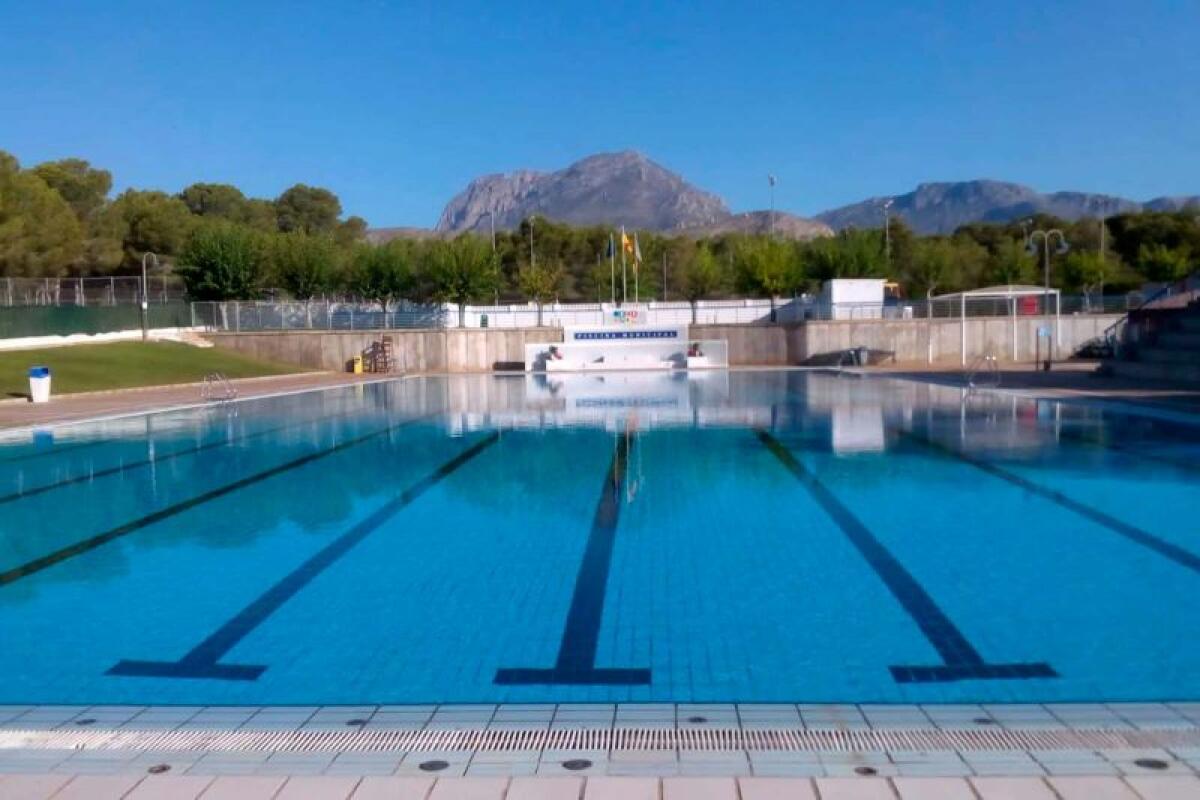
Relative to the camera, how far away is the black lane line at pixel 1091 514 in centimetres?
808

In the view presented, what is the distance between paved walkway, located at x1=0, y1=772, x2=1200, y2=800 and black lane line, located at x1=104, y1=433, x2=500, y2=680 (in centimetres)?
175

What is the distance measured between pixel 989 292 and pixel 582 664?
4038 cm

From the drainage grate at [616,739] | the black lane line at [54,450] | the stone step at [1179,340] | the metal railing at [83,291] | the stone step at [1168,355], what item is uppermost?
the metal railing at [83,291]

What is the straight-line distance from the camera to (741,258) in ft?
186

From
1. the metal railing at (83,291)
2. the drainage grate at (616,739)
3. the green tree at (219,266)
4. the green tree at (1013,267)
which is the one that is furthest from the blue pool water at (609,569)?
the green tree at (1013,267)

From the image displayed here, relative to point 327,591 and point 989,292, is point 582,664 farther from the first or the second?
point 989,292

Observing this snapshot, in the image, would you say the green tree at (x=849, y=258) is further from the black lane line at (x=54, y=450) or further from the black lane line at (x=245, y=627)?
the black lane line at (x=245, y=627)

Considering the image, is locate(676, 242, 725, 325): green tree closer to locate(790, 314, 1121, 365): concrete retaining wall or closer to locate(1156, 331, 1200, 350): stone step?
locate(790, 314, 1121, 365): concrete retaining wall

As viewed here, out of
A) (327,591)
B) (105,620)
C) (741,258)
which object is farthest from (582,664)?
(741,258)

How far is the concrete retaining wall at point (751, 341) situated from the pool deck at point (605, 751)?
128 ft

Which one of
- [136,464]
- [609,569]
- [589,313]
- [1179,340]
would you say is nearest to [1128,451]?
[609,569]

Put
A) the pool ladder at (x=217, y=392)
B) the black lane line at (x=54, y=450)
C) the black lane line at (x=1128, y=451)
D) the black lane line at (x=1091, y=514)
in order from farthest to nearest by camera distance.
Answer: the pool ladder at (x=217, y=392)
the black lane line at (x=54, y=450)
the black lane line at (x=1128, y=451)
the black lane line at (x=1091, y=514)

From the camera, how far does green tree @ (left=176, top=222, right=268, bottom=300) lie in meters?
48.7

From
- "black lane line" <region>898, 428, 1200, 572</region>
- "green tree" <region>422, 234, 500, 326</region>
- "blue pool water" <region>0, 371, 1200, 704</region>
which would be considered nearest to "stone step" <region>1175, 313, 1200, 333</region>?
"blue pool water" <region>0, 371, 1200, 704</region>
